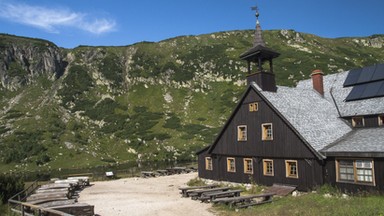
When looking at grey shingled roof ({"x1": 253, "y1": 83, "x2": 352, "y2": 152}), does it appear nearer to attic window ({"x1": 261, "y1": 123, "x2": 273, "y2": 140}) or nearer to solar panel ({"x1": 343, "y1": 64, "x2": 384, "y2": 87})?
attic window ({"x1": 261, "y1": 123, "x2": 273, "y2": 140})

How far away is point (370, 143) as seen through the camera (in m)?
21.6

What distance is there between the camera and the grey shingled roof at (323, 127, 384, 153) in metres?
20.8

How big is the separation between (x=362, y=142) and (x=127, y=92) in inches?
4204

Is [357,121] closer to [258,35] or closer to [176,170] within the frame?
[258,35]

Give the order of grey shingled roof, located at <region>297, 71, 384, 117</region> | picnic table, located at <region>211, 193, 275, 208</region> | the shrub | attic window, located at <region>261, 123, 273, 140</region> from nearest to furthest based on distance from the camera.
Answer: picnic table, located at <region>211, 193, 275, 208</region>
the shrub
grey shingled roof, located at <region>297, 71, 384, 117</region>
attic window, located at <region>261, 123, 273, 140</region>

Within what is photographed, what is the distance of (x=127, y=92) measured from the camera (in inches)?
4852

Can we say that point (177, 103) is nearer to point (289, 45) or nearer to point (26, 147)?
point (26, 147)

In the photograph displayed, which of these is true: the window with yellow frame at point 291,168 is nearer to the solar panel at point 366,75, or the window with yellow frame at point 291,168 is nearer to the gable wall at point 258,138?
the gable wall at point 258,138

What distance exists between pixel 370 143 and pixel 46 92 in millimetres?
111800

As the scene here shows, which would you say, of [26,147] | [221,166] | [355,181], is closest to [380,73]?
[355,181]

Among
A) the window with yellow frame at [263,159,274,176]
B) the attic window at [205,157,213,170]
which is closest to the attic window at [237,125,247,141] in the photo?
the window with yellow frame at [263,159,274,176]

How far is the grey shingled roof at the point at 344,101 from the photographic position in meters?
25.9

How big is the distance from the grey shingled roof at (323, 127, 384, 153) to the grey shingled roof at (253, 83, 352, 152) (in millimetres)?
837

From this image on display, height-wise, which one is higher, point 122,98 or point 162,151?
point 122,98
